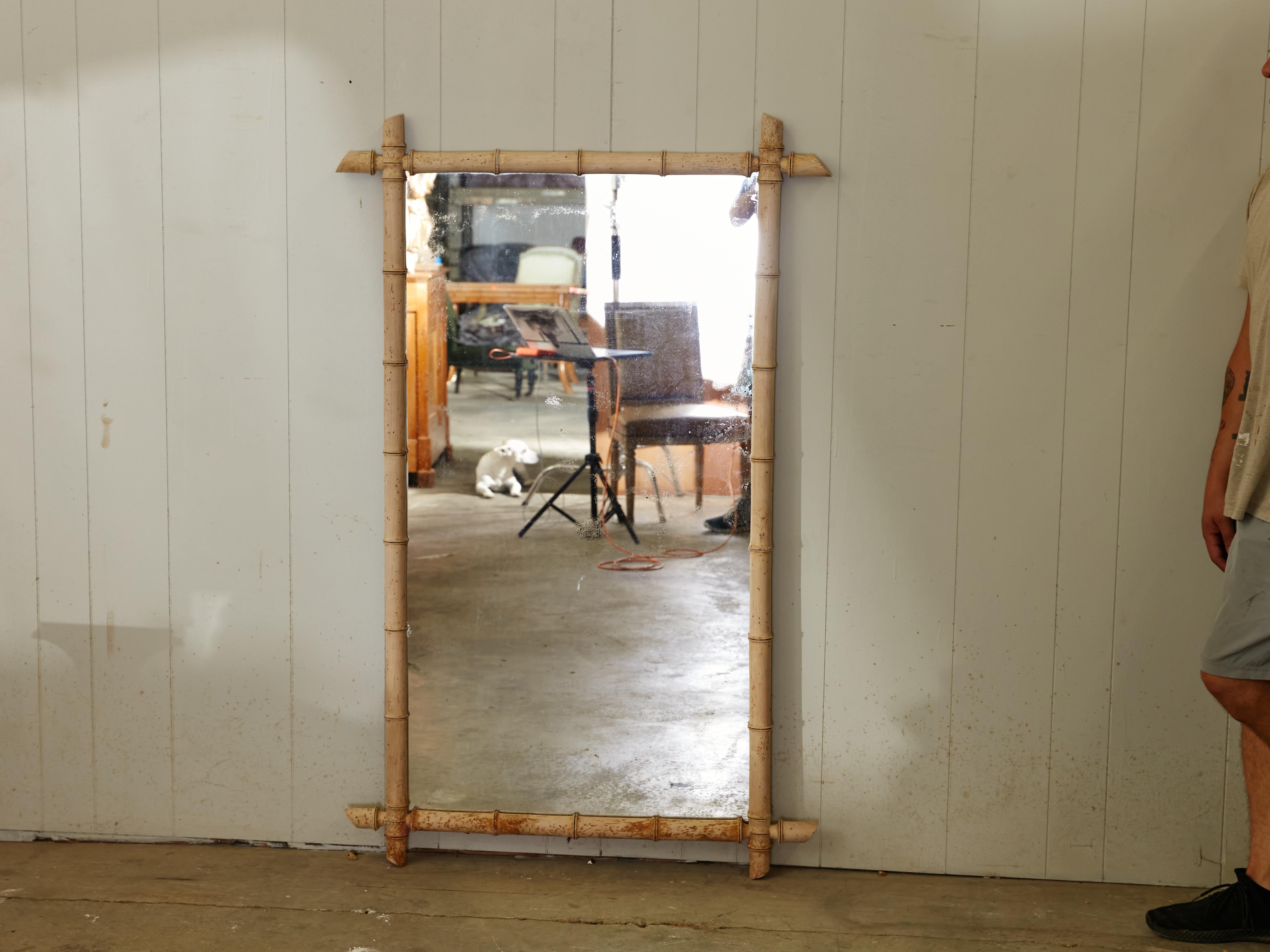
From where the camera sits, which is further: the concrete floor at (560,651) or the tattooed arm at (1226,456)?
the concrete floor at (560,651)

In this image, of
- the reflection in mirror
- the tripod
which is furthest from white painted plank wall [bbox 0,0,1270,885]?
the tripod

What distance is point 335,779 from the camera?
2318 millimetres

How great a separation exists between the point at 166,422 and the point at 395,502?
0.54 metres

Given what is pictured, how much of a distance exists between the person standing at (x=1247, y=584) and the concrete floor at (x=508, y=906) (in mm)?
72

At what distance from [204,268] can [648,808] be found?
1489mm

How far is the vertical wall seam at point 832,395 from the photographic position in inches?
83.4

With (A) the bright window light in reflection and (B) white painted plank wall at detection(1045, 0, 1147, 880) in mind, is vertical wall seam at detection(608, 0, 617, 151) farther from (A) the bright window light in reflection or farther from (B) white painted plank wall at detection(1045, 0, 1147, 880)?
(B) white painted plank wall at detection(1045, 0, 1147, 880)

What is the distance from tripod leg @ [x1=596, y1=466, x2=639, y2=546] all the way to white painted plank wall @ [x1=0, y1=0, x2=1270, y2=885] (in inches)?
12.8

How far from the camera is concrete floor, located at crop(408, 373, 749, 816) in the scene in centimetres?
221

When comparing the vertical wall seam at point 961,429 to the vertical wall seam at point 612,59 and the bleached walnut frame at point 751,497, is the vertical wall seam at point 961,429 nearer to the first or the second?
the bleached walnut frame at point 751,497

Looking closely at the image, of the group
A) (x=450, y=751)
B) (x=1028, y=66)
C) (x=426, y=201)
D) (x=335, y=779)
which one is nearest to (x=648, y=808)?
(x=450, y=751)

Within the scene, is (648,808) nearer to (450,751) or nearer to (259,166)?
(450,751)

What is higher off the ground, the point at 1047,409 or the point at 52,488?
the point at 1047,409

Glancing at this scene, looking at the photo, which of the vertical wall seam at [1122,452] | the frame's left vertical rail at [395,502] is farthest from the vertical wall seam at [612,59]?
the vertical wall seam at [1122,452]
